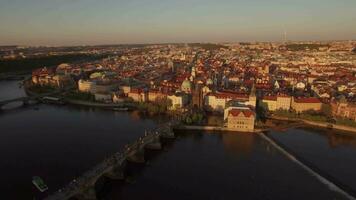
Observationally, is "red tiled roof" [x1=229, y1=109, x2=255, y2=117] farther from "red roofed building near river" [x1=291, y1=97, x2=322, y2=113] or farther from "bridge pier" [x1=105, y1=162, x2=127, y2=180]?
"bridge pier" [x1=105, y1=162, x2=127, y2=180]

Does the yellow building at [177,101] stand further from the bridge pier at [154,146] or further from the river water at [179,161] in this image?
the bridge pier at [154,146]

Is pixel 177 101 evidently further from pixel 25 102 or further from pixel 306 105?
pixel 25 102

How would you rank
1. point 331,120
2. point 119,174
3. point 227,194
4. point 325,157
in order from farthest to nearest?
point 331,120
point 325,157
point 119,174
point 227,194

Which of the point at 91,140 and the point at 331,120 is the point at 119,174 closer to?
the point at 91,140

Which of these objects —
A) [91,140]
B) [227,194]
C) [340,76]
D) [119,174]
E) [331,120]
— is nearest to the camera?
[227,194]

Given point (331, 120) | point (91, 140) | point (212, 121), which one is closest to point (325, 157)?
point (331, 120)

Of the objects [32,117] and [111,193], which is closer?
[111,193]

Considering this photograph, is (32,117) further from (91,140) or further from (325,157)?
(325,157)
